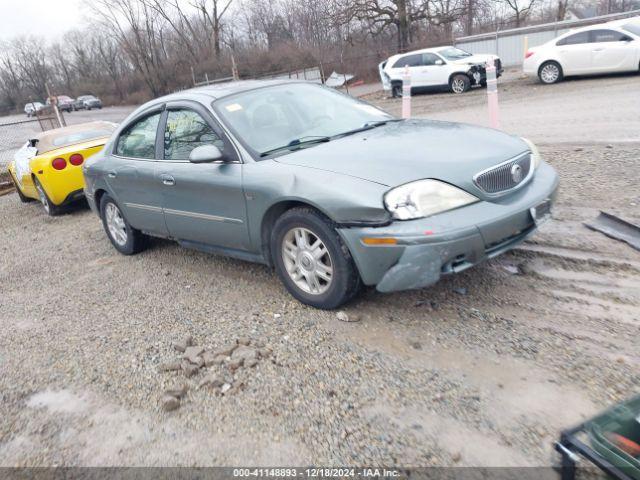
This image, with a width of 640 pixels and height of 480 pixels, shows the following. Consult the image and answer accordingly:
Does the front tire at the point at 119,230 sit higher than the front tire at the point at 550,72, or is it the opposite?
the front tire at the point at 119,230

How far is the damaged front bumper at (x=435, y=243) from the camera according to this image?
3.19 meters

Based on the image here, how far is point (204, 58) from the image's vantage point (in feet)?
146

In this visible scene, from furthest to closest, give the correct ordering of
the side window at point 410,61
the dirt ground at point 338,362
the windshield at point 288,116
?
the side window at point 410,61 → the windshield at point 288,116 → the dirt ground at point 338,362

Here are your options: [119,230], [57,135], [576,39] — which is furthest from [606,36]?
Result: [119,230]

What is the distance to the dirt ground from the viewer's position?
8.48 ft

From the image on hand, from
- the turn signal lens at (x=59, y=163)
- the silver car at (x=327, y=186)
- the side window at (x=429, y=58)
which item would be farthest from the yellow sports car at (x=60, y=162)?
the side window at (x=429, y=58)

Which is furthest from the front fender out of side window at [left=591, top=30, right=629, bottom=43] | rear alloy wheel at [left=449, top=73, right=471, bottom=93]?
rear alloy wheel at [left=449, top=73, right=471, bottom=93]

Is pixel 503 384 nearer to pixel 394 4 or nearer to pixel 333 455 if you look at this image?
pixel 333 455

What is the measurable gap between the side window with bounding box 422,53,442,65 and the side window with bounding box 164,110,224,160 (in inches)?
610

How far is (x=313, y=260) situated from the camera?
146 inches

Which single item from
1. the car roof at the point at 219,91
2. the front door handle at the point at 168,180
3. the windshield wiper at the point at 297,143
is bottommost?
the front door handle at the point at 168,180

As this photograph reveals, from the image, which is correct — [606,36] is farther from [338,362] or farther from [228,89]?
[338,362]

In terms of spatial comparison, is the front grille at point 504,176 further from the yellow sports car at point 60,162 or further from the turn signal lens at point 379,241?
the yellow sports car at point 60,162

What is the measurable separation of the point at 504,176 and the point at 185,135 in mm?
2619
